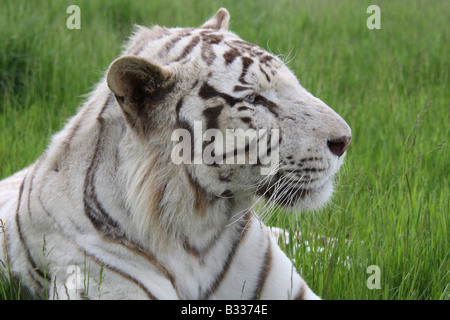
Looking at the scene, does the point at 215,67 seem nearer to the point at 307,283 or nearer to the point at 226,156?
the point at 226,156

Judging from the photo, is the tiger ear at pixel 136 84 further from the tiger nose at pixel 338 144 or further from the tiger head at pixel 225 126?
the tiger nose at pixel 338 144

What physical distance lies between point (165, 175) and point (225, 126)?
0.27 meters

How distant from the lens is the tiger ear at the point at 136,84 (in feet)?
6.45

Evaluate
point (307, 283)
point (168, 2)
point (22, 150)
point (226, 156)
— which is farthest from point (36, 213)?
point (168, 2)

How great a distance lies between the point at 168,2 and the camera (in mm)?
6555

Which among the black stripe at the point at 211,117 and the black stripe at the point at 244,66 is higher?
the black stripe at the point at 244,66

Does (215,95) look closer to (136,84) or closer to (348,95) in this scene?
(136,84)

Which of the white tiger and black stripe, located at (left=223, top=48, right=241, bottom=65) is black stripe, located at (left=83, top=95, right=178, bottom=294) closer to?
the white tiger

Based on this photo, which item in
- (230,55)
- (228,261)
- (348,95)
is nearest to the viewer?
(230,55)

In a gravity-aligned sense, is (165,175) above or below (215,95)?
below

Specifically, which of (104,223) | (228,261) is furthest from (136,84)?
(228,261)

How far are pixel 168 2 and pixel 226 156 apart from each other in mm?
4832

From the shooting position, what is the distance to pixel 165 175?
211 centimetres

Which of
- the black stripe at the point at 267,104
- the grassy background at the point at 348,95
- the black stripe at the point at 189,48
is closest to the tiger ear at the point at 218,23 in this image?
the black stripe at the point at 189,48
